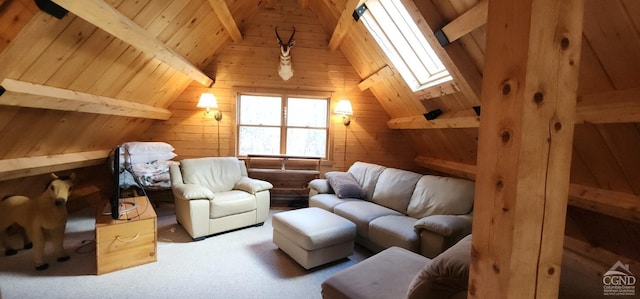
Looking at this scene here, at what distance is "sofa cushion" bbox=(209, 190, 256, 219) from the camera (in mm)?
3124

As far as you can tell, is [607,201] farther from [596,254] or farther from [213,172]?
[213,172]

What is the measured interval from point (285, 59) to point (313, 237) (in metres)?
2.89

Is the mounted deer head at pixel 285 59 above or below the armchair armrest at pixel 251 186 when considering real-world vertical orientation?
above

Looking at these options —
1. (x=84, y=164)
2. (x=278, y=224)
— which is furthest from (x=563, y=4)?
(x=84, y=164)

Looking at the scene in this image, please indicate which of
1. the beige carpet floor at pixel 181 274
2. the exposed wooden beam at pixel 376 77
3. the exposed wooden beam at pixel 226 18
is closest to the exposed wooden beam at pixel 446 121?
the exposed wooden beam at pixel 376 77

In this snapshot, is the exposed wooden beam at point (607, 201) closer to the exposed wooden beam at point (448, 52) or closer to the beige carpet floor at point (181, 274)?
the exposed wooden beam at point (448, 52)

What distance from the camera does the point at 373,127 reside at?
191 inches

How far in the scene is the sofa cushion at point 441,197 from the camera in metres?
2.65

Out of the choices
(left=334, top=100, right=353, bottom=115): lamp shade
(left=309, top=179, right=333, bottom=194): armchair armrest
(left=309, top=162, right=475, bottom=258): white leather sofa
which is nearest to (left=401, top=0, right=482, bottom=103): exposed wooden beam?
(left=309, top=162, right=475, bottom=258): white leather sofa

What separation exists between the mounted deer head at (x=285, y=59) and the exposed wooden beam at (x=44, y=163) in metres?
2.74

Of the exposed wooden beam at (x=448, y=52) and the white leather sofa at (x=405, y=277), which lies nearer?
the white leather sofa at (x=405, y=277)

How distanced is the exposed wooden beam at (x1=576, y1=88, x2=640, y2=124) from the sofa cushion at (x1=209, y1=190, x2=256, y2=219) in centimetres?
314

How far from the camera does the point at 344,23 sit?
3.55 meters

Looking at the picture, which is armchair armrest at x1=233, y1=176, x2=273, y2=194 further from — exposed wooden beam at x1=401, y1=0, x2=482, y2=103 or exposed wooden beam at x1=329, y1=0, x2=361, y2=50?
exposed wooden beam at x1=401, y1=0, x2=482, y2=103
